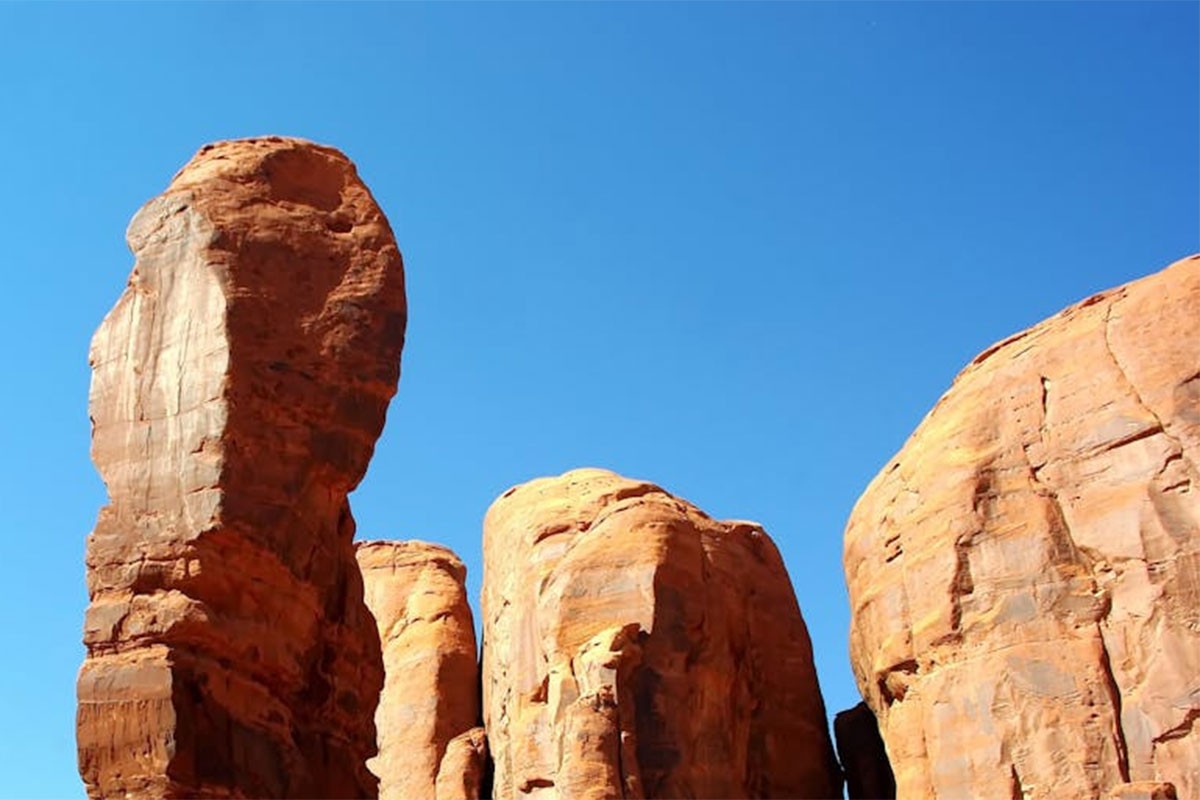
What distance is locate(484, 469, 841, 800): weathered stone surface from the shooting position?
119 ft

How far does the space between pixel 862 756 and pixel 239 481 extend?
28.2 meters

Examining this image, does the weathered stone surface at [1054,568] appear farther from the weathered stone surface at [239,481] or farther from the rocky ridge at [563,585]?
the weathered stone surface at [239,481]

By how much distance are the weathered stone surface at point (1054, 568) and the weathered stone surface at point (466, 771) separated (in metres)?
12.6

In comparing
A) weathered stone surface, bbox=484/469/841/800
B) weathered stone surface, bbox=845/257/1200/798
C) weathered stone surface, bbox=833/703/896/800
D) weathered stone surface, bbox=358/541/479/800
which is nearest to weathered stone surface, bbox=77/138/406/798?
weathered stone surface, bbox=845/257/1200/798

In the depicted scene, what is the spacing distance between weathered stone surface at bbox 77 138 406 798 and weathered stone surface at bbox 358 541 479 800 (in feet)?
88.5

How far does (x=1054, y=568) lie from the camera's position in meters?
31.0

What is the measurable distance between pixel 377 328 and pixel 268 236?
1.48 metres

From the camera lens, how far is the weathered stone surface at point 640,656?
1432 inches

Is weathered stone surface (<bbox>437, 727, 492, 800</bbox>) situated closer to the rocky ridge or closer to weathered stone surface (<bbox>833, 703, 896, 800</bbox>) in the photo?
the rocky ridge

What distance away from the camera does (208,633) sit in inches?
625

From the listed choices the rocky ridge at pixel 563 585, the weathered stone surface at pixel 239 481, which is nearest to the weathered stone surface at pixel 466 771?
the rocky ridge at pixel 563 585

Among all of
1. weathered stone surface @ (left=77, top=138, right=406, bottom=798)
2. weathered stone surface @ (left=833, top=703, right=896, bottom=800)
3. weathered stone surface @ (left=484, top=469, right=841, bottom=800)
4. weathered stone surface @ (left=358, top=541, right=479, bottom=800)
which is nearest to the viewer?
weathered stone surface @ (left=77, top=138, right=406, bottom=798)

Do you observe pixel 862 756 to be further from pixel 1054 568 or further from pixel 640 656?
pixel 1054 568

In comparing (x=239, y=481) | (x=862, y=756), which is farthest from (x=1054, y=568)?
(x=239, y=481)
